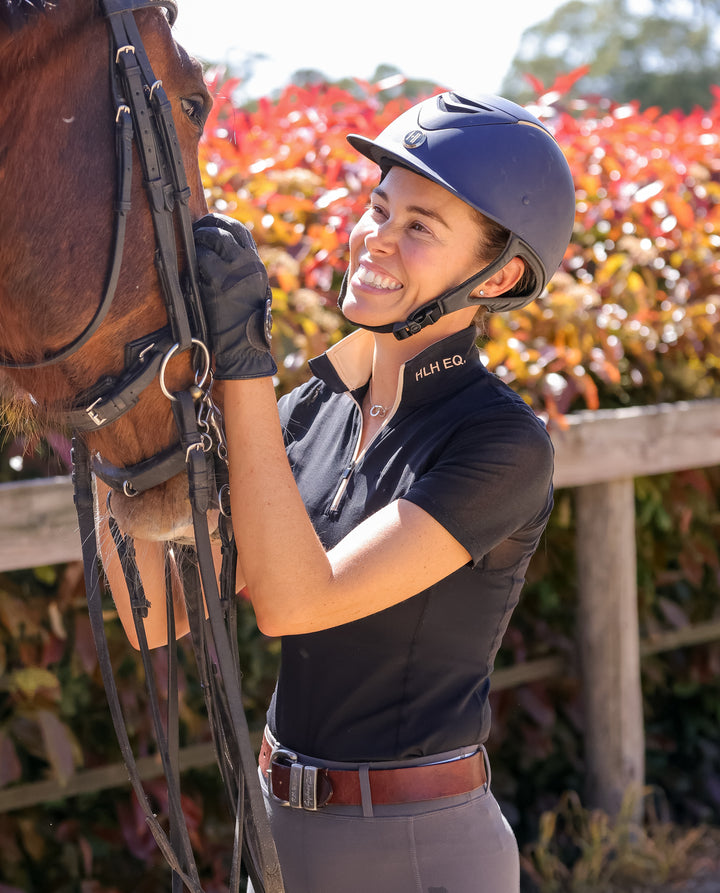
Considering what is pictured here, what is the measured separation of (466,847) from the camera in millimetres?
1568

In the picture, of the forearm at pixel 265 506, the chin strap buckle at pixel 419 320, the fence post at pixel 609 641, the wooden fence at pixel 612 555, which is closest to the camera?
the forearm at pixel 265 506

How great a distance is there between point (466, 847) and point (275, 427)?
78cm

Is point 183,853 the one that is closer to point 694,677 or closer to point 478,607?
point 478,607

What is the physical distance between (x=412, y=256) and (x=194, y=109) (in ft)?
1.46

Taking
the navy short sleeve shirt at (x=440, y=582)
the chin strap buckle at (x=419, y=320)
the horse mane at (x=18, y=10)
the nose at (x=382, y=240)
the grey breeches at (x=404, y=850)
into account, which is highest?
the horse mane at (x=18, y=10)

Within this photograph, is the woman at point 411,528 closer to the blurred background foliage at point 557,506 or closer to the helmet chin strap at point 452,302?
the helmet chin strap at point 452,302

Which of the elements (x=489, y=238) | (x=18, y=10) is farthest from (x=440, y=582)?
(x=18, y=10)

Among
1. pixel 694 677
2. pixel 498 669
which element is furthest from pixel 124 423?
pixel 694 677

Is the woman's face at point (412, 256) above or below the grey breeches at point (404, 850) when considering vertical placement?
above

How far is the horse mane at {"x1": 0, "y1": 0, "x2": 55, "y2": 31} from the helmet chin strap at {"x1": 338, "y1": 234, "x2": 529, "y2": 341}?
67 centimetres

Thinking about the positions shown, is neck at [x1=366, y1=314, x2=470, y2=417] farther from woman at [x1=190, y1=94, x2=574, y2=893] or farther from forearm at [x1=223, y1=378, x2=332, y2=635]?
forearm at [x1=223, y1=378, x2=332, y2=635]

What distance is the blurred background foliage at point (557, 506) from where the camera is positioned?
2742mm

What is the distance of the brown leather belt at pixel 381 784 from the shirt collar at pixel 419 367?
2.11 feet

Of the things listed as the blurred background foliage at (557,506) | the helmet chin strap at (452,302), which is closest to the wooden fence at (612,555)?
the blurred background foliage at (557,506)
